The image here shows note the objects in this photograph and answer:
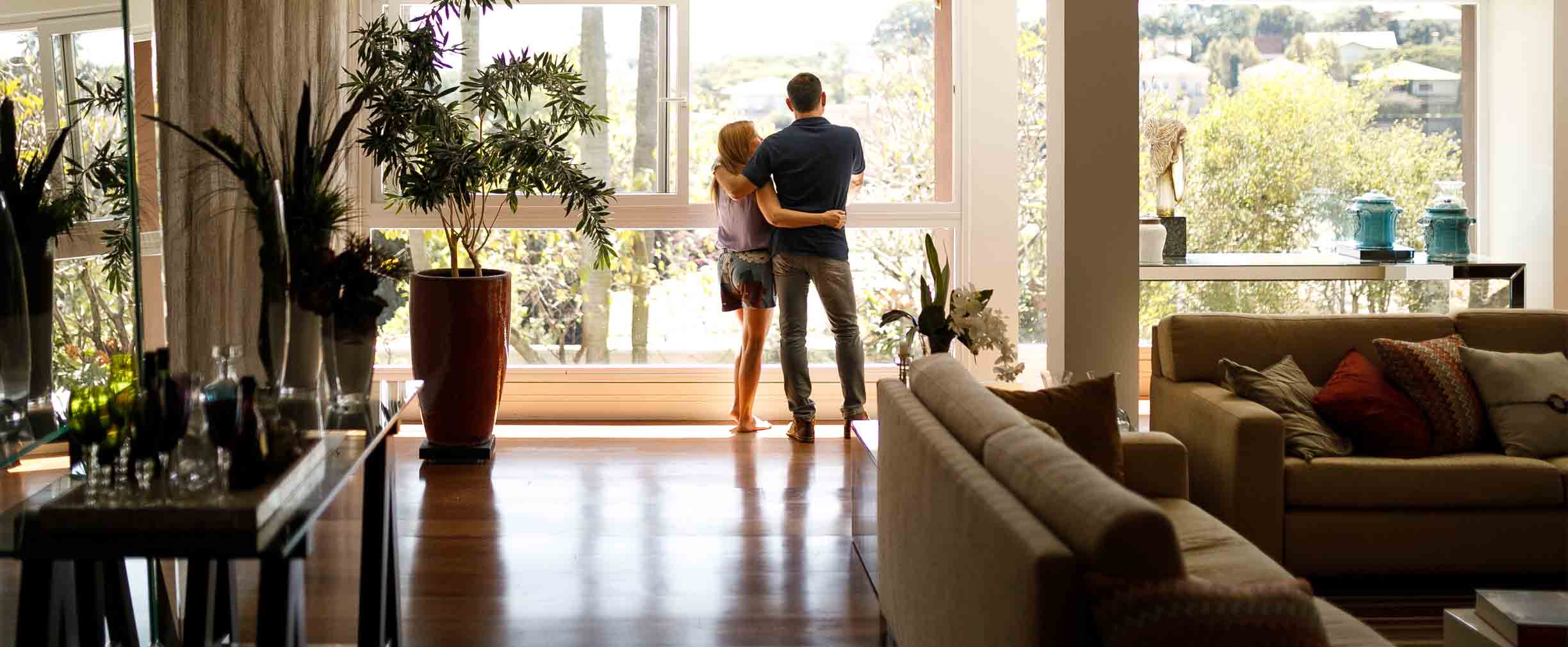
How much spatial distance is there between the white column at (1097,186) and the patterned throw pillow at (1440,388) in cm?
92

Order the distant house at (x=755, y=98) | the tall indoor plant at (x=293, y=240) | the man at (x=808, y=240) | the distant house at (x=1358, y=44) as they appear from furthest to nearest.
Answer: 1. the distant house at (x=1358, y=44)
2. the distant house at (x=755, y=98)
3. the man at (x=808, y=240)
4. the tall indoor plant at (x=293, y=240)

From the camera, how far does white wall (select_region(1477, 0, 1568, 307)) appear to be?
6.05 m

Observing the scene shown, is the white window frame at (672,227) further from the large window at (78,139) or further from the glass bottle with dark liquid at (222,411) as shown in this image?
the glass bottle with dark liquid at (222,411)

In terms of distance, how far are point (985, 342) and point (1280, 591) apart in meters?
2.20

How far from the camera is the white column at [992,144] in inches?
268

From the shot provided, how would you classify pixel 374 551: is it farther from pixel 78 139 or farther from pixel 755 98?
pixel 755 98

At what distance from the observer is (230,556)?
1.98 meters

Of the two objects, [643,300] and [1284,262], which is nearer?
[1284,262]

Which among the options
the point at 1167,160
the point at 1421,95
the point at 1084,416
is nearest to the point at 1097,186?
the point at 1167,160

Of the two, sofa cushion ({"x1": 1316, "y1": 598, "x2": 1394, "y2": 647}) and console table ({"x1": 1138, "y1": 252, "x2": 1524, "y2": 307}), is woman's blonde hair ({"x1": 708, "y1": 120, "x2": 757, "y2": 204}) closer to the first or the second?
console table ({"x1": 1138, "y1": 252, "x2": 1524, "y2": 307})

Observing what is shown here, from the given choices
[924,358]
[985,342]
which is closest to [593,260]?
[985,342]

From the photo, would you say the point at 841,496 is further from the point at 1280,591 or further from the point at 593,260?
the point at 1280,591

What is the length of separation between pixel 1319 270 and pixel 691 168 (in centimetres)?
296

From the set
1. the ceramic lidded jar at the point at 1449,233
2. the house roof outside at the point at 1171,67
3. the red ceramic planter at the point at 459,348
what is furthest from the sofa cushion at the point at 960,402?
the house roof outside at the point at 1171,67
